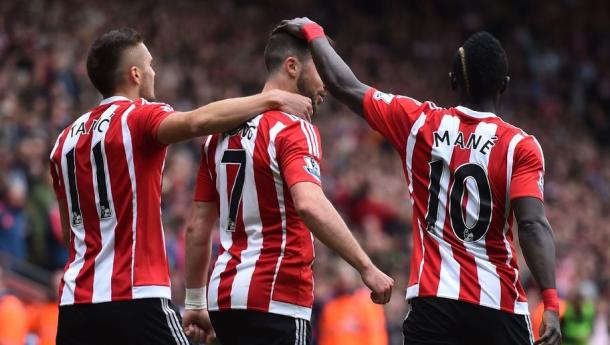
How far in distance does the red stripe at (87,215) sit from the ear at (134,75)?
1.24 ft

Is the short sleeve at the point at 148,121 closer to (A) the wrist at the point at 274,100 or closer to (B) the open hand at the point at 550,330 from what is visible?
(A) the wrist at the point at 274,100

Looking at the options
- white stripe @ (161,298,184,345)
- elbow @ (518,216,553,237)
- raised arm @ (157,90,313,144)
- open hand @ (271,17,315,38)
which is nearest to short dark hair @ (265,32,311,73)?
open hand @ (271,17,315,38)

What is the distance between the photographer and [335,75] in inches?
240

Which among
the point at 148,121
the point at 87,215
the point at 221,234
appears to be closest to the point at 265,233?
the point at 221,234

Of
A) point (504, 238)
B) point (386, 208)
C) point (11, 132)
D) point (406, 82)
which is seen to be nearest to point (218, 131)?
point (504, 238)

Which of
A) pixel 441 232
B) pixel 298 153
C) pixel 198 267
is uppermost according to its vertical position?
pixel 298 153

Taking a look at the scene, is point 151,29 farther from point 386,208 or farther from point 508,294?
point 508,294

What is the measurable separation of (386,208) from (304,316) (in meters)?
11.1

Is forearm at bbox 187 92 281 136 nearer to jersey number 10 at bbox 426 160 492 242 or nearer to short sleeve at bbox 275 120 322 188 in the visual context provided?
short sleeve at bbox 275 120 322 188

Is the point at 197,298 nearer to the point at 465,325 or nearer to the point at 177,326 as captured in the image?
the point at 177,326

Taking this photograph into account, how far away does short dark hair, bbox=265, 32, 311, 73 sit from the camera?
613 centimetres

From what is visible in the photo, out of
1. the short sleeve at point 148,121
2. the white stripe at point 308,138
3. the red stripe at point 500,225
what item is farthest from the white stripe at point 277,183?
the red stripe at point 500,225

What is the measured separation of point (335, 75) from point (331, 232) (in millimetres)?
961

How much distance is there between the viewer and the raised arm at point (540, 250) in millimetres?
5543
